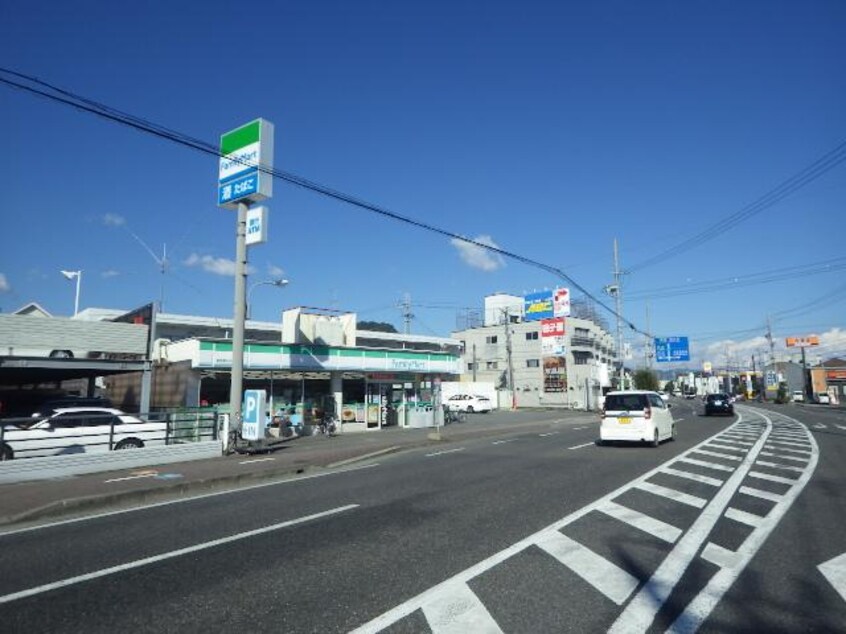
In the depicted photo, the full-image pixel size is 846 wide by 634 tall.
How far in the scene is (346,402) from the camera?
95.5 ft

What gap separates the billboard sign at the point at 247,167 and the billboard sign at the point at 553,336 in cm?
3558

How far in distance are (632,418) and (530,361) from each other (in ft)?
168

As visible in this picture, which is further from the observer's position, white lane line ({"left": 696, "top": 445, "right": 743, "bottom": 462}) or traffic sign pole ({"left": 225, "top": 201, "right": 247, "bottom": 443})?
traffic sign pole ({"left": 225, "top": 201, "right": 247, "bottom": 443})

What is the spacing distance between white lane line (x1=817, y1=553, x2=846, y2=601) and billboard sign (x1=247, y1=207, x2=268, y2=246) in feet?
57.9

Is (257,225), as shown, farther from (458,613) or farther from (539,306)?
(539,306)

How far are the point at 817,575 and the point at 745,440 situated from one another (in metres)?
15.7

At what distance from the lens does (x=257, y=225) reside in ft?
65.0

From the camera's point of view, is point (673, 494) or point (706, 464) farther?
point (706, 464)

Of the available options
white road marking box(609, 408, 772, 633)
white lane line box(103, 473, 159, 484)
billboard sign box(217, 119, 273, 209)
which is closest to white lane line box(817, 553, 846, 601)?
white road marking box(609, 408, 772, 633)

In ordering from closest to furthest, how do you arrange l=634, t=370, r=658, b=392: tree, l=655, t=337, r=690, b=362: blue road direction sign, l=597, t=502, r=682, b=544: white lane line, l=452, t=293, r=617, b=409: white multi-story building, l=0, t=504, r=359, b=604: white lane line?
l=0, t=504, r=359, b=604: white lane line, l=597, t=502, r=682, b=544: white lane line, l=655, t=337, r=690, b=362: blue road direction sign, l=452, t=293, r=617, b=409: white multi-story building, l=634, t=370, r=658, b=392: tree

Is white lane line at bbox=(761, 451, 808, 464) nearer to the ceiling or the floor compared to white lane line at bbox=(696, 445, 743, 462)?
nearer to the floor

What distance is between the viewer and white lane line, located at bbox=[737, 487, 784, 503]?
919 centimetres

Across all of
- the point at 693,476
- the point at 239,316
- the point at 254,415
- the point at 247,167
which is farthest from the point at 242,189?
the point at 693,476

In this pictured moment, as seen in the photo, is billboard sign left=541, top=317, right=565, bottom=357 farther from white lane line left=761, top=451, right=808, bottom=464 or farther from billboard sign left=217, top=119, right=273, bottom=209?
billboard sign left=217, top=119, right=273, bottom=209
